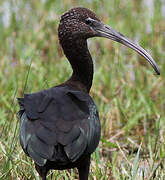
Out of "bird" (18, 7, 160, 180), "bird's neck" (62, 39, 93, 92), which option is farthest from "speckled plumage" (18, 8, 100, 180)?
"bird's neck" (62, 39, 93, 92)

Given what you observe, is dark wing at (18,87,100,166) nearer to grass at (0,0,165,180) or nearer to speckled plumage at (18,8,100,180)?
speckled plumage at (18,8,100,180)

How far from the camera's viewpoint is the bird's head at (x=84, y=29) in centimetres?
497

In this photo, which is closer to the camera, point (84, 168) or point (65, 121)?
point (65, 121)

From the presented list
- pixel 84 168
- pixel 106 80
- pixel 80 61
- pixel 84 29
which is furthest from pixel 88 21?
pixel 106 80

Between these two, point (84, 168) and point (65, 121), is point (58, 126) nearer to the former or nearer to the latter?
point (65, 121)

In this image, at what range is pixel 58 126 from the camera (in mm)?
4277

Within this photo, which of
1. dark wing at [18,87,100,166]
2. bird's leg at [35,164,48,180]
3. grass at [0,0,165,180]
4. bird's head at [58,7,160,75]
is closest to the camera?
dark wing at [18,87,100,166]

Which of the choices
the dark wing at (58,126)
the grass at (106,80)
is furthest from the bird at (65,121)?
the grass at (106,80)

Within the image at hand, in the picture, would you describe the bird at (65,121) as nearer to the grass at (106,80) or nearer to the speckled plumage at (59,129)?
the speckled plumage at (59,129)

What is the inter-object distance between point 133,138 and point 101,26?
1.59m

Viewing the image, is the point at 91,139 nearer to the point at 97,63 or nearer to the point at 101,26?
the point at 101,26

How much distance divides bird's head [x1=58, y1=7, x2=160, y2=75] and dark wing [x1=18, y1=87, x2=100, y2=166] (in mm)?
526

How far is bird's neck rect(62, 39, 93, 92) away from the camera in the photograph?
16.4 feet

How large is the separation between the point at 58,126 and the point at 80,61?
922mm
